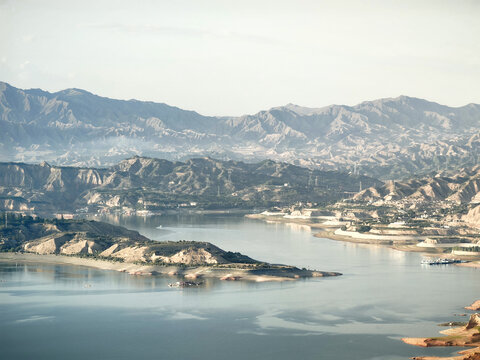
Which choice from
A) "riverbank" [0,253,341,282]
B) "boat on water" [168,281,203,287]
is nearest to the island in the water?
"riverbank" [0,253,341,282]

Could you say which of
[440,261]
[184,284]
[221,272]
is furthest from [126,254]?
[440,261]

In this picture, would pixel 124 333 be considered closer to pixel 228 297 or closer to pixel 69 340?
pixel 69 340

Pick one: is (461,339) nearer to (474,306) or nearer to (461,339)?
(461,339)

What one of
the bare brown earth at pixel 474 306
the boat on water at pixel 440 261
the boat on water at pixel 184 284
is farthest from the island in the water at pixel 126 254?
the bare brown earth at pixel 474 306

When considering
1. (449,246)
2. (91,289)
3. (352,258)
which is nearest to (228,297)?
(91,289)

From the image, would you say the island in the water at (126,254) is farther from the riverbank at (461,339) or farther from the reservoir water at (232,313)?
the riverbank at (461,339)
